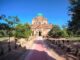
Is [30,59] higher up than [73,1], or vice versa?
[73,1]

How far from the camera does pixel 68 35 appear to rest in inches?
2510

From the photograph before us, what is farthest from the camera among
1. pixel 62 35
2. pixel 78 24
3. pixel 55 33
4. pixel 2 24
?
pixel 55 33

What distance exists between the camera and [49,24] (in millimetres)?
123562

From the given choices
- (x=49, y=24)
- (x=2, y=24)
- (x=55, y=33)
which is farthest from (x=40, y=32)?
(x=2, y=24)

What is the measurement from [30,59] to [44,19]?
338ft

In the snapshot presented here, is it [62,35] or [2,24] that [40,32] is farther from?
[2,24]

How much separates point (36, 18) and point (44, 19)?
449cm

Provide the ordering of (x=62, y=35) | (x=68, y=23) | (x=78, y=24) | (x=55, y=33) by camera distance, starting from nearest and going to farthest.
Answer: (x=78, y=24) < (x=68, y=23) < (x=62, y=35) < (x=55, y=33)

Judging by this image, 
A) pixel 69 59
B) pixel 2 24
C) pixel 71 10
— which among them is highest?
pixel 71 10

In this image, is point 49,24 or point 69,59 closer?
point 69,59

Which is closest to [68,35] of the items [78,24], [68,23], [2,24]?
[68,23]

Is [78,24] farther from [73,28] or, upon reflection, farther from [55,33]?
[55,33]

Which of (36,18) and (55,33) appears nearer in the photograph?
(55,33)

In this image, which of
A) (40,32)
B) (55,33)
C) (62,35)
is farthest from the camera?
(40,32)
